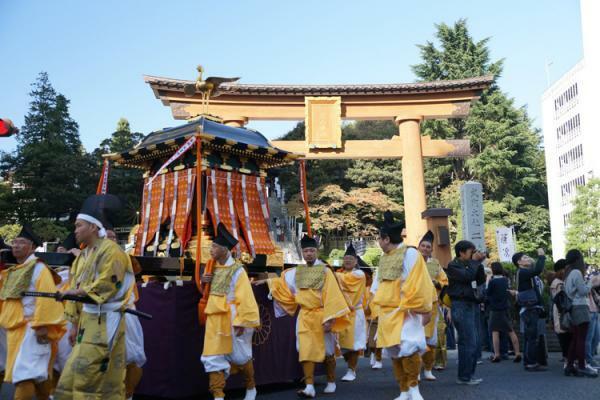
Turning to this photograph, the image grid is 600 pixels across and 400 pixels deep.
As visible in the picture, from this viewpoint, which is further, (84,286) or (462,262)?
(462,262)

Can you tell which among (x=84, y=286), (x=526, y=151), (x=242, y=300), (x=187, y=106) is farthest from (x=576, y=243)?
(x=84, y=286)

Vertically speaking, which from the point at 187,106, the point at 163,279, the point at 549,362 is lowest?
the point at 549,362

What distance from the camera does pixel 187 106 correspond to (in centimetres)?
1875

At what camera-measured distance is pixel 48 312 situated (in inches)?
183

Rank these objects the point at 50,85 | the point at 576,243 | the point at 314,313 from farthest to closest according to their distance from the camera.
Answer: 1. the point at 50,85
2. the point at 576,243
3. the point at 314,313

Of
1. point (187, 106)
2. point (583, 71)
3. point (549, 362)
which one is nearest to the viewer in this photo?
point (549, 362)

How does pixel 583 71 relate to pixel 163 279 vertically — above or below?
above

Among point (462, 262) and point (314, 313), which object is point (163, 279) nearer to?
point (314, 313)

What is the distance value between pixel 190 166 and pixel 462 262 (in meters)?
4.58

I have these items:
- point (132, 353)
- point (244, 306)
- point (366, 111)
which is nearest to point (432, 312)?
point (244, 306)

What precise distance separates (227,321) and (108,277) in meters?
1.86

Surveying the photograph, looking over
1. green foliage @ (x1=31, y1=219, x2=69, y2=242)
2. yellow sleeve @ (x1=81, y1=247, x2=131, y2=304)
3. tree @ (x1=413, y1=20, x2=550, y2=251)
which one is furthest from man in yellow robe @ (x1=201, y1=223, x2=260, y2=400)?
tree @ (x1=413, y1=20, x2=550, y2=251)

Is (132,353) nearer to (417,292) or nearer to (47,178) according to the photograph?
(417,292)

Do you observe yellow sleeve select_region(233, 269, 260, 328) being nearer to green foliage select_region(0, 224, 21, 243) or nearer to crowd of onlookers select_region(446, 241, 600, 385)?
crowd of onlookers select_region(446, 241, 600, 385)
